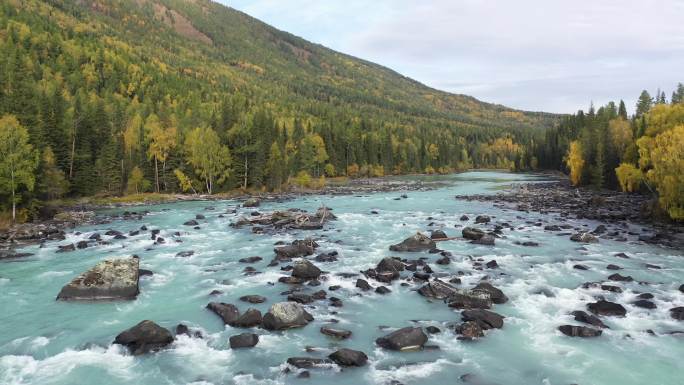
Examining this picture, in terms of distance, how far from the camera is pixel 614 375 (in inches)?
670

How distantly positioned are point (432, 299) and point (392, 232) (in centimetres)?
2173

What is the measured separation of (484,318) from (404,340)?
4912mm

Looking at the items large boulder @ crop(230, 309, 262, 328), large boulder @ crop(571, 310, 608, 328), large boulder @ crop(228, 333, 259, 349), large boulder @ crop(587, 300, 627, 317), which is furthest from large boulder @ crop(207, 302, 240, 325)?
large boulder @ crop(587, 300, 627, 317)

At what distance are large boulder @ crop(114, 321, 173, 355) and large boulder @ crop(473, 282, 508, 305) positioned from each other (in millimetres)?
16772

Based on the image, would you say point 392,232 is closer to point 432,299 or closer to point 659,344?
point 432,299

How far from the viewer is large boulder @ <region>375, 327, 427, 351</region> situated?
19500mm

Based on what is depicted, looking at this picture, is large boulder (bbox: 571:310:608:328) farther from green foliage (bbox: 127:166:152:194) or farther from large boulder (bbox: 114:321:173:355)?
green foliage (bbox: 127:166:152:194)

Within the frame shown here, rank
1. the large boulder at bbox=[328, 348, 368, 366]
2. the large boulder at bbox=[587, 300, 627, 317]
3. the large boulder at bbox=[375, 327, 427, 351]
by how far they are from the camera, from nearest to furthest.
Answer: the large boulder at bbox=[328, 348, 368, 366], the large boulder at bbox=[375, 327, 427, 351], the large boulder at bbox=[587, 300, 627, 317]

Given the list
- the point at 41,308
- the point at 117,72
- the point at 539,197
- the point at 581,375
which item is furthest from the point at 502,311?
the point at 117,72

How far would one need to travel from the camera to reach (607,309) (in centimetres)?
2323

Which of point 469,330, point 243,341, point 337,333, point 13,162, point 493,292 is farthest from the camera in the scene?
point 13,162

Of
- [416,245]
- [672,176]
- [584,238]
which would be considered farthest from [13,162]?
[672,176]

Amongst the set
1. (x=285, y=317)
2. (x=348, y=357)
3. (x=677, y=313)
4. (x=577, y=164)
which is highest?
(x=577, y=164)

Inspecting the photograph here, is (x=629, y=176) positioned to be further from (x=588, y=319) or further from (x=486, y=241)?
(x=588, y=319)
